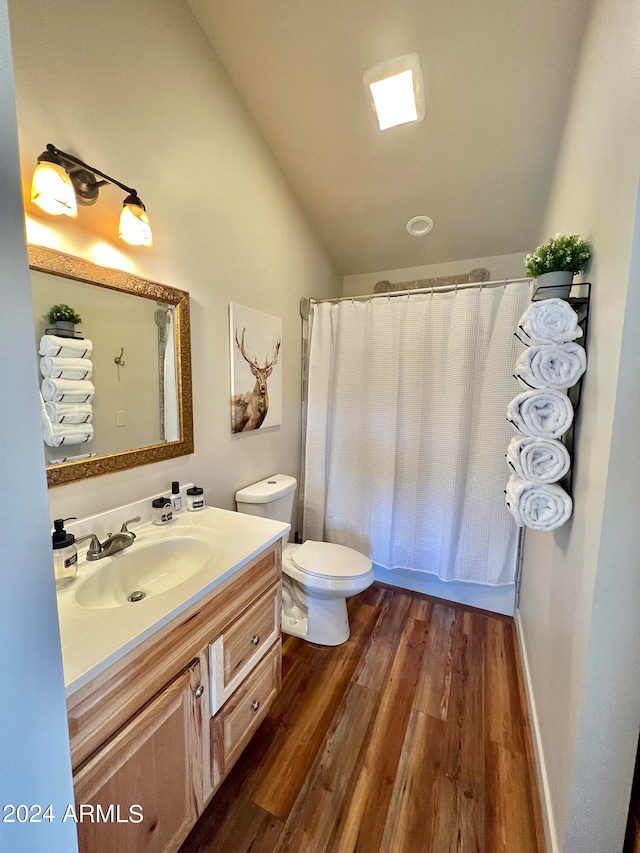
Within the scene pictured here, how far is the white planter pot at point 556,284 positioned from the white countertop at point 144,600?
1.20m

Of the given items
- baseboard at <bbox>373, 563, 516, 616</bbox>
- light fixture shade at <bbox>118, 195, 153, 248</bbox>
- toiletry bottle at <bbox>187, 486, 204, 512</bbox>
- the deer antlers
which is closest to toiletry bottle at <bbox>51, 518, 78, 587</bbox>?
toiletry bottle at <bbox>187, 486, 204, 512</bbox>

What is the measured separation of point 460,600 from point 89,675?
206 centimetres

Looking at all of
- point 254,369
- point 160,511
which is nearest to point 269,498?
point 160,511

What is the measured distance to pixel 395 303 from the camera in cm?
201

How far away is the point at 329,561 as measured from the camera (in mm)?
1739

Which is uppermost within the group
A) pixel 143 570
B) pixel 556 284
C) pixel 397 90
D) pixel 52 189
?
pixel 397 90

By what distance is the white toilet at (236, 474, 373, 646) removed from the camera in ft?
5.37

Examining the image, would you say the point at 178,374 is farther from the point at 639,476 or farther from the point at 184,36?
the point at 639,476

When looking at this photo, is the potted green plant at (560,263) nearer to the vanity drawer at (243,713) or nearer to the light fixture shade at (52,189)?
the light fixture shade at (52,189)

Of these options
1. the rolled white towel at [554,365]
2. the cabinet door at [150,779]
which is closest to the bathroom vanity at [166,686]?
the cabinet door at [150,779]

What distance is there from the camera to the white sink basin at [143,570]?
3.27 feet

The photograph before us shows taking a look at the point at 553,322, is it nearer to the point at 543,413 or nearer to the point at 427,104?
the point at 543,413

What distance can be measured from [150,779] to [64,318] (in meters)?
1.26

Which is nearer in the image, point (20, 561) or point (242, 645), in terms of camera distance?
point (20, 561)
